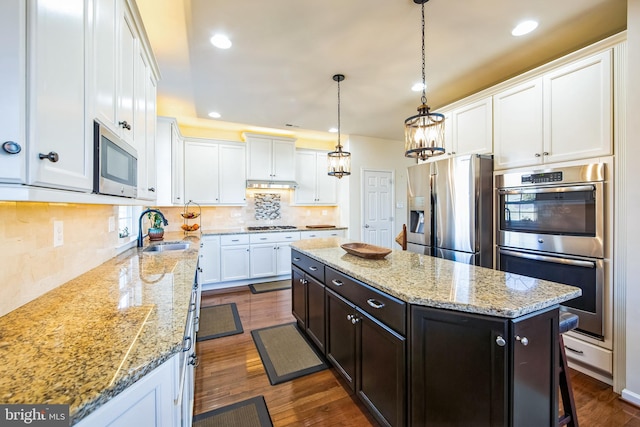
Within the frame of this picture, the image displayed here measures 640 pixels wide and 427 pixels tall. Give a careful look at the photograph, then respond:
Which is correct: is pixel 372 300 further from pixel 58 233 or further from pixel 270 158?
pixel 270 158

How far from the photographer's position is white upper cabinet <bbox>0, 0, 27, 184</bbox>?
64 centimetres

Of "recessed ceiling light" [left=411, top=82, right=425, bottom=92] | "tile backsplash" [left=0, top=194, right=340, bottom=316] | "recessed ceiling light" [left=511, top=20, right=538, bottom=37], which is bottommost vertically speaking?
"tile backsplash" [left=0, top=194, right=340, bottom=316]

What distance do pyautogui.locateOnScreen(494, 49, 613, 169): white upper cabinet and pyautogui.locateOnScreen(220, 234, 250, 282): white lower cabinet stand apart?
145 inches

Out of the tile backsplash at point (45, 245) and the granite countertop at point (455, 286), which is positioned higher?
the tile backsplash at point (45, 245)

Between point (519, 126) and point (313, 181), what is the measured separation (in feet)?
11.6

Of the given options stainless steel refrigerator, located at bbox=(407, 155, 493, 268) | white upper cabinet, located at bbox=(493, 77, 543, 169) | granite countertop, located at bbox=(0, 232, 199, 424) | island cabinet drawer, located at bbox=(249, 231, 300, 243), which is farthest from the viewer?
island cabinet drawer, located at bbox=(249, 231, 300, 243)

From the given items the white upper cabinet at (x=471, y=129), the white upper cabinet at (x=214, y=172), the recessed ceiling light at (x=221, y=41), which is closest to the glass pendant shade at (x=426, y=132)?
the white upper cabinet at (x=471, y=129)

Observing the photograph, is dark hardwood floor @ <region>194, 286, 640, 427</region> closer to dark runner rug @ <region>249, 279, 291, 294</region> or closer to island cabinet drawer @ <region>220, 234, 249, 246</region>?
dark runner rug @ <region>249, 279, 291, 294</region>

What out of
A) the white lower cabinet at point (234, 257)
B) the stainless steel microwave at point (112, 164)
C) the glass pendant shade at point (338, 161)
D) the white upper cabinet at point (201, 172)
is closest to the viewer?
the stainless steel microwave at point (112, 164)

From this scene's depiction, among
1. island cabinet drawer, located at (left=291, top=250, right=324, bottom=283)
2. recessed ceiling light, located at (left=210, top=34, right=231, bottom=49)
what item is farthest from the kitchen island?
recessed ceiling light, located at (left=210, top=34, right=231, bottom=49)

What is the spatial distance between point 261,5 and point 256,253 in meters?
3.52

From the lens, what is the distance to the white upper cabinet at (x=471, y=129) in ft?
9.16

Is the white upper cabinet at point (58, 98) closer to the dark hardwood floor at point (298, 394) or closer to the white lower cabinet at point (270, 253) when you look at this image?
the dark hardwood floor at point (298, 394)

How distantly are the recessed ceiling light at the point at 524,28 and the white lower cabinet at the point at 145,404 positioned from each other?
3029 millimetres
